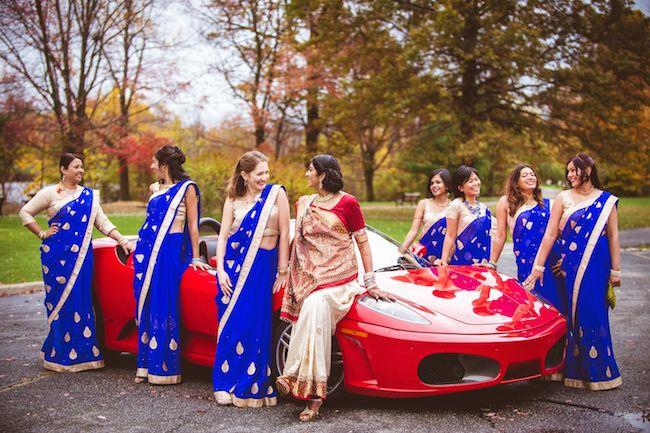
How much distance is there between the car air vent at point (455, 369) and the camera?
444 centimetres

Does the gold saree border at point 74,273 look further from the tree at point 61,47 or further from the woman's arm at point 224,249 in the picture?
the tree at point 61,47

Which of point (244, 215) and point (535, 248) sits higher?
point (244, 215)

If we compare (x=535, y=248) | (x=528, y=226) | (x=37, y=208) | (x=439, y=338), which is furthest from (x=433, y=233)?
(x=37, y=208)

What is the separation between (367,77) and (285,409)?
72.9ft

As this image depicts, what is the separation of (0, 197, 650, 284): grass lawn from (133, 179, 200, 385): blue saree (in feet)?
21.9

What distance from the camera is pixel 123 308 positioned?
236 inches

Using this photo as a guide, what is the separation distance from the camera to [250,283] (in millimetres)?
5023

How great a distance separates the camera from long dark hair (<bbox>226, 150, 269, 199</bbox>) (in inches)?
203

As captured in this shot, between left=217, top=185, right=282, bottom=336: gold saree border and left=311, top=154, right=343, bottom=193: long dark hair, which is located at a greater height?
left=311, top=154, right=343, bottom=193: long dark hair

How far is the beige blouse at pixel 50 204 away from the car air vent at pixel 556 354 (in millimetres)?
3707

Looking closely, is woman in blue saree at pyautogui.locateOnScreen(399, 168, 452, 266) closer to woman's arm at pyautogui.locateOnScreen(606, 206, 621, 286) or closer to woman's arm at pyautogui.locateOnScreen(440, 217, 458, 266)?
woman's arm at pyautogui.locateOnScreen(440, 217, 458, 266)

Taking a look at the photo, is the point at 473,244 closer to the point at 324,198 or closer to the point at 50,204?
the point at 324,198

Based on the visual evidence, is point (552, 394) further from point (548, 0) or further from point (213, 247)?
point (548, 0)

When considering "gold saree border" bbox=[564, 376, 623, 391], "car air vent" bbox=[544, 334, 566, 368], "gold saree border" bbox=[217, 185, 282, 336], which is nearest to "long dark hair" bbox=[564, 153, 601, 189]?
"car air vent" bbox=[544, 334, 566, 368]
